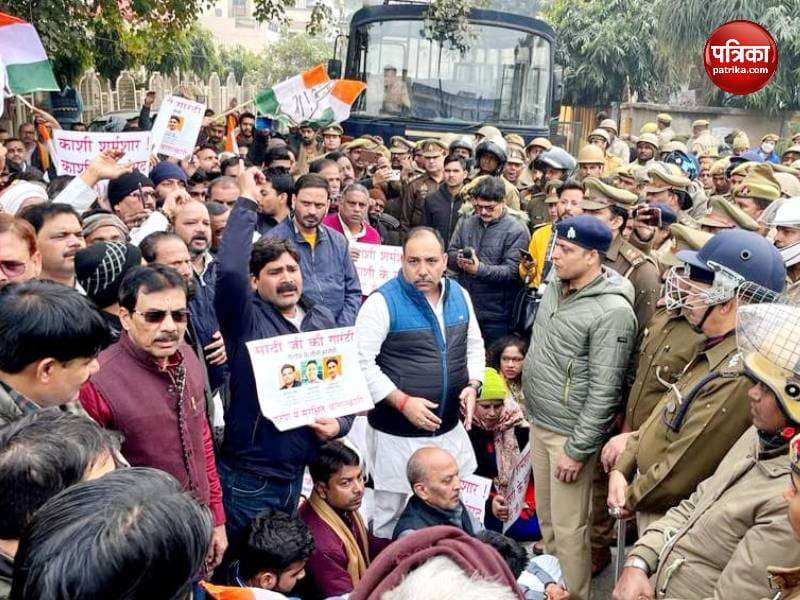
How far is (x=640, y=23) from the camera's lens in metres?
27.0

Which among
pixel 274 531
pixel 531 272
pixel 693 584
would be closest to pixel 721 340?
pixel 693 584

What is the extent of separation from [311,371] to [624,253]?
218 centimetres

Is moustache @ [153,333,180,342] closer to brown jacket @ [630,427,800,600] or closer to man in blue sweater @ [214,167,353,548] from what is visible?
man in blue sweater @ [214,167,353,548]

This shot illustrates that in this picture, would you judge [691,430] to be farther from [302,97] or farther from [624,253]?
[302,97]

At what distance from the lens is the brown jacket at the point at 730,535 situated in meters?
2.48

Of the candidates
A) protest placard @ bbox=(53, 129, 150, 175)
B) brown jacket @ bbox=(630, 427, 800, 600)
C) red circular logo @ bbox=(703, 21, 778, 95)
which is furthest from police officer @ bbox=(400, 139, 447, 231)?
red circular logo @ bbox=(703, 21, 778, 95)

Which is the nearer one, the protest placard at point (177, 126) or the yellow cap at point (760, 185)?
the yellow cap at point (760, 185)

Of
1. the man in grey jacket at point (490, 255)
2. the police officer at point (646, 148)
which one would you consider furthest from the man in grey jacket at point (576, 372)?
the police officer at point (646, 148)

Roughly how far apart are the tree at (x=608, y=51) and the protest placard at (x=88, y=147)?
22487 millimetres

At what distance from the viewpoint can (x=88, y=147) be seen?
19.7 ft

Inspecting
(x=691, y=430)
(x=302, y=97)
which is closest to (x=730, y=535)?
(x=691, y=430)

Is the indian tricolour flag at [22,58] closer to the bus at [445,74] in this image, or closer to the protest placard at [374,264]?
the protest placard at [374,264]

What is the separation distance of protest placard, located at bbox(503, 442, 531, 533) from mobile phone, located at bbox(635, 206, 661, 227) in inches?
65.0

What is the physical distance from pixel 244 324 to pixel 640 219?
9.16 feet
